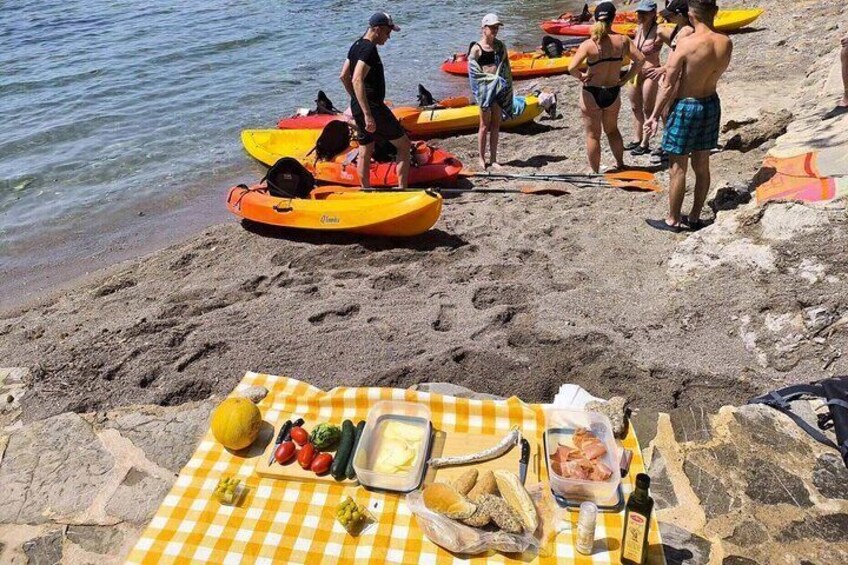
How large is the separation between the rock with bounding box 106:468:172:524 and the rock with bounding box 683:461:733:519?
254cm

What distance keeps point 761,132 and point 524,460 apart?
19.8ft

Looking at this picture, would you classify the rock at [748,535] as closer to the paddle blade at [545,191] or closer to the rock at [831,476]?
the rock at [831,476]

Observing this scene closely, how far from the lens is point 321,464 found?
8.29ft

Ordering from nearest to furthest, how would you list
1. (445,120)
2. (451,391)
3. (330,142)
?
(451,391), (330,142), (445,120)

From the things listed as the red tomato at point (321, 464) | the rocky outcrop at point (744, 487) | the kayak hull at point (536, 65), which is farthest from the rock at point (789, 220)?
the kayak hull at point (536, 65)

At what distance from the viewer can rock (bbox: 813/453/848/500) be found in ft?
8.14

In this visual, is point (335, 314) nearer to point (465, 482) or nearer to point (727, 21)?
point (465, 482)

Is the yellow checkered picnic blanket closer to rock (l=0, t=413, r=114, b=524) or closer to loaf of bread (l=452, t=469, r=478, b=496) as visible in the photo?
loaf of bread (l=452, t=469, r=478, b=496)

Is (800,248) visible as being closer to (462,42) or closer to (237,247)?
(237,247)

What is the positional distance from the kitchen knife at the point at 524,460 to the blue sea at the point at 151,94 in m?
6.53

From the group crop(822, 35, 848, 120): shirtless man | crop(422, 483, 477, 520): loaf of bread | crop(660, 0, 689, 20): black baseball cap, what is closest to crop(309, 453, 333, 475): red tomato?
crop(422, 483, 477, 520): loaf of bread

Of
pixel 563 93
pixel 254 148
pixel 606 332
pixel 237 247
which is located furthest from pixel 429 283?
pixel 563 93

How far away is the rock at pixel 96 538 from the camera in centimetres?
269

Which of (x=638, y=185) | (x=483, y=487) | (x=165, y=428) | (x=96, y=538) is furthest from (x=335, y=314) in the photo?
(x=638, y=185)
